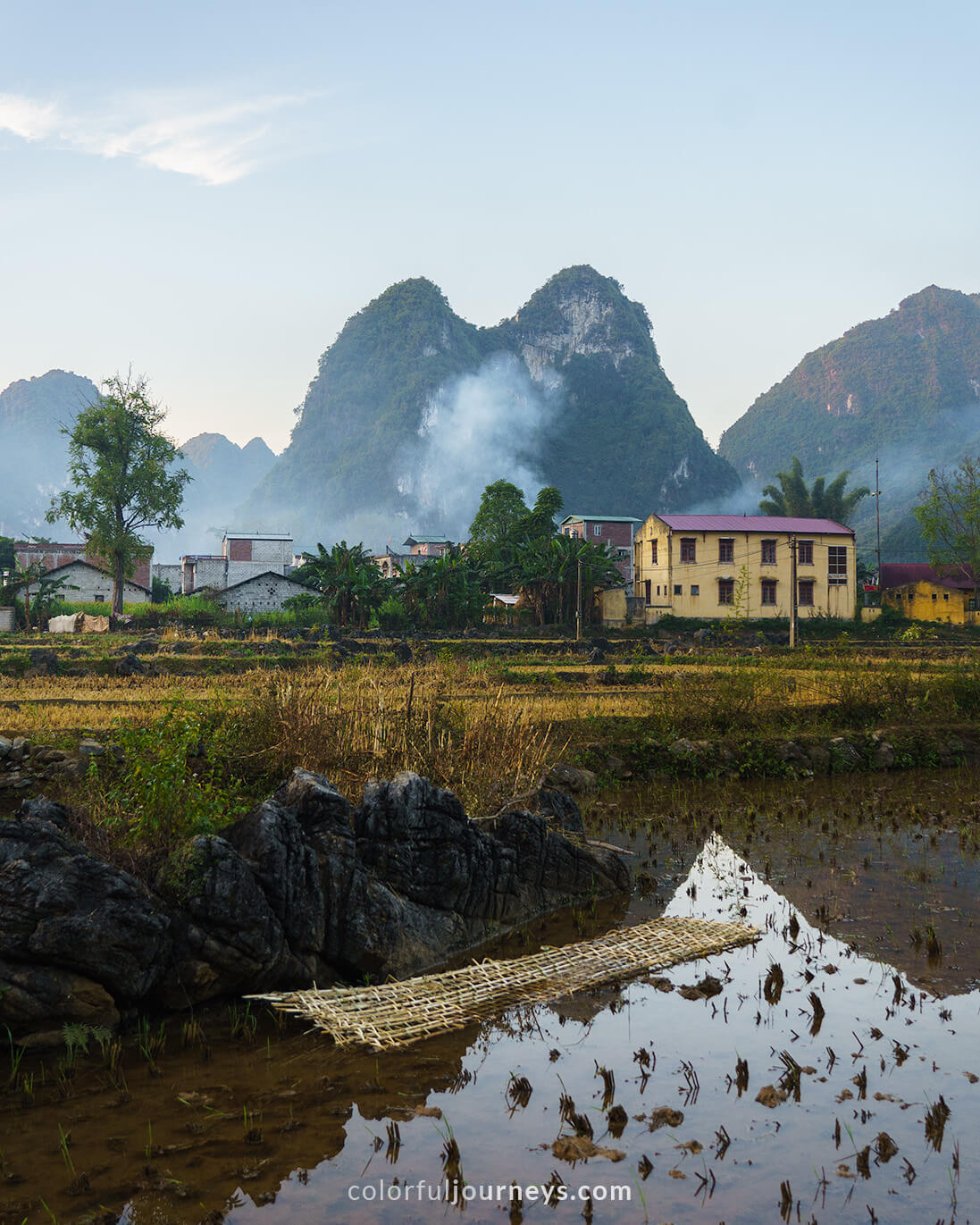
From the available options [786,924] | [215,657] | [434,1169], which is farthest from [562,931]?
[215,657]

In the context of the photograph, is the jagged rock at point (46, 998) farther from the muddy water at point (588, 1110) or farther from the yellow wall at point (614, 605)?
the yellow wall at point (614, 605)

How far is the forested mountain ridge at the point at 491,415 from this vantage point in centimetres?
15150

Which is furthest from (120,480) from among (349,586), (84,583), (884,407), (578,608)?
(884,407)

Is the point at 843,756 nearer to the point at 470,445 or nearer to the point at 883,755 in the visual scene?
the point at 883,755

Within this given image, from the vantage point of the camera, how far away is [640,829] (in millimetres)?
11453

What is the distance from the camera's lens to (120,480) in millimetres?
52188

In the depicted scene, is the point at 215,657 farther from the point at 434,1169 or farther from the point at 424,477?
the point at 424,477

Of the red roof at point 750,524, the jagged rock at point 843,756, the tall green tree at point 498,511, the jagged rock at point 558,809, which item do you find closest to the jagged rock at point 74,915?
the jagged rock at point 558,809

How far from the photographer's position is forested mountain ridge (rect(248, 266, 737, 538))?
151500 millimetres

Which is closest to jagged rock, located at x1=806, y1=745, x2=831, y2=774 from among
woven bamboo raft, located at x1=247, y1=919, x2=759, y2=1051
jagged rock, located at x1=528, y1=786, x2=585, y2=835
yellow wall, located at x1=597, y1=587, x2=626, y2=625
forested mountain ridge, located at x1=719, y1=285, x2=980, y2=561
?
jagged rock, located at x1=528, y1=786, x2=585, y2=835

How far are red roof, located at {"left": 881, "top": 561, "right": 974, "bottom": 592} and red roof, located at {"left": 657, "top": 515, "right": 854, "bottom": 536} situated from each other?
373 inches

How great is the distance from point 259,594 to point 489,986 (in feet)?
161

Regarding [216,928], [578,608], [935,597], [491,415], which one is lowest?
[216,928]

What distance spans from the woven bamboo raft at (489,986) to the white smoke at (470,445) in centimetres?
14350
